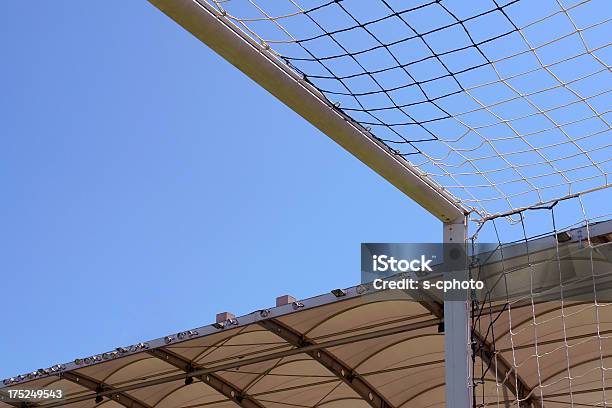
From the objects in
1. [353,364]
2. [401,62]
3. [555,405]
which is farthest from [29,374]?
[401,62]

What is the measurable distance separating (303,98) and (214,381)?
422 inches

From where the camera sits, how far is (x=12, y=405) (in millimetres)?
16922

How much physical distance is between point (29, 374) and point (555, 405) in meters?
9.40

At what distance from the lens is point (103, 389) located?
15984 mm

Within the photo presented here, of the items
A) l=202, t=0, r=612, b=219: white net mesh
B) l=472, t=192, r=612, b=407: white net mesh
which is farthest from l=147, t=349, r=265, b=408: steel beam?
l=202, t=0, r=612, b=219: white net mesh

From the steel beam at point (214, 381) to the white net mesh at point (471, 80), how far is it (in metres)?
8.84

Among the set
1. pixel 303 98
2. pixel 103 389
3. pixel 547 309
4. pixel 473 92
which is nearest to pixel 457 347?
pixel 473 92

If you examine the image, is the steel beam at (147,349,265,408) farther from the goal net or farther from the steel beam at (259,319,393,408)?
the goal net

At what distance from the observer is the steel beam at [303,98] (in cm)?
471

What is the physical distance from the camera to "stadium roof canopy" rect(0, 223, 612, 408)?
11.6m

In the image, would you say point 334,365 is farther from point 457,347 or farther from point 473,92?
point 473,92

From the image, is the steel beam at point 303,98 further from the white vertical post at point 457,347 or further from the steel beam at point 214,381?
the steel beam at point 214,381

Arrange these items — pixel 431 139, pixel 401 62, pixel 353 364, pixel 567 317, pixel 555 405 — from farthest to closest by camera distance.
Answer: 1. pixel 353 364
2. pixel 555 405
3. pixel 567 317
4. pixel 431 139
5. pixel 401 62

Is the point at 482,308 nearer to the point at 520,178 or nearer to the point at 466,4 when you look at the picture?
the point at 520,178
